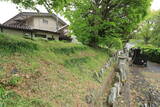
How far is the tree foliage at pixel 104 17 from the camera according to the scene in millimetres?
8842

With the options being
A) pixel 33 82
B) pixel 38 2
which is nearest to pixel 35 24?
pixel 38 2

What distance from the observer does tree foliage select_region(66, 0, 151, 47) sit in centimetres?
884

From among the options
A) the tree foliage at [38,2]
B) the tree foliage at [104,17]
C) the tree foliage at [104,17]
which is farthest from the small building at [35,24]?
the tree foliage at [38,2]

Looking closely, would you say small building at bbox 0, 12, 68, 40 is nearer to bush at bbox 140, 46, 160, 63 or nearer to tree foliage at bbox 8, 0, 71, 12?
tree foliage at bbox 8, 0, 71, 12

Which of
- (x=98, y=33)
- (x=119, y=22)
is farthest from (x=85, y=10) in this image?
(x=119, y=22)

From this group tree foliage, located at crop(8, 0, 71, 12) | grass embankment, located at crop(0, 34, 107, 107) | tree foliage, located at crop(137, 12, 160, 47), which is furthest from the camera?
tree foliage, located at crop(137, 12, 160, 47)

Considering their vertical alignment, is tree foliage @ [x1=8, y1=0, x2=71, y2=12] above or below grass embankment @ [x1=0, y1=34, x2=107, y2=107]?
above

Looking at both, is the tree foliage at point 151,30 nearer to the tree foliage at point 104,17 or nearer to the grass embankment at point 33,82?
the tree foliage at point 104,17

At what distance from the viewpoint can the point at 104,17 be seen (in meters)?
9.86

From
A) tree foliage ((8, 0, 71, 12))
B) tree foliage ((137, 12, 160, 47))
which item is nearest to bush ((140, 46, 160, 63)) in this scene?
tree foliage ((137, 12, 160, 47))

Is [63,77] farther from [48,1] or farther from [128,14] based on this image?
[128,14]

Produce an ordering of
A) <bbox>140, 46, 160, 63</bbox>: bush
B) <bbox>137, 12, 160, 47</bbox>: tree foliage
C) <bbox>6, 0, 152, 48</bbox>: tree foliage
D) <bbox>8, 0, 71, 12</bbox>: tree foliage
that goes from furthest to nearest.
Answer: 1. <bbox>137, 12, 160, 47</bbox>: tree foliage
2. <bbox>140, 46, 160, 63</bbox>: bush
3. <bbox>6, 0, 152, 48</bbox>: tree foliage
4. <bbox>8, 0, 71, 12</bbox>: tree foliage

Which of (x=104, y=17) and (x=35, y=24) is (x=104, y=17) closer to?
(x=104, y=17)

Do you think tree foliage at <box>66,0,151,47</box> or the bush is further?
the bush
